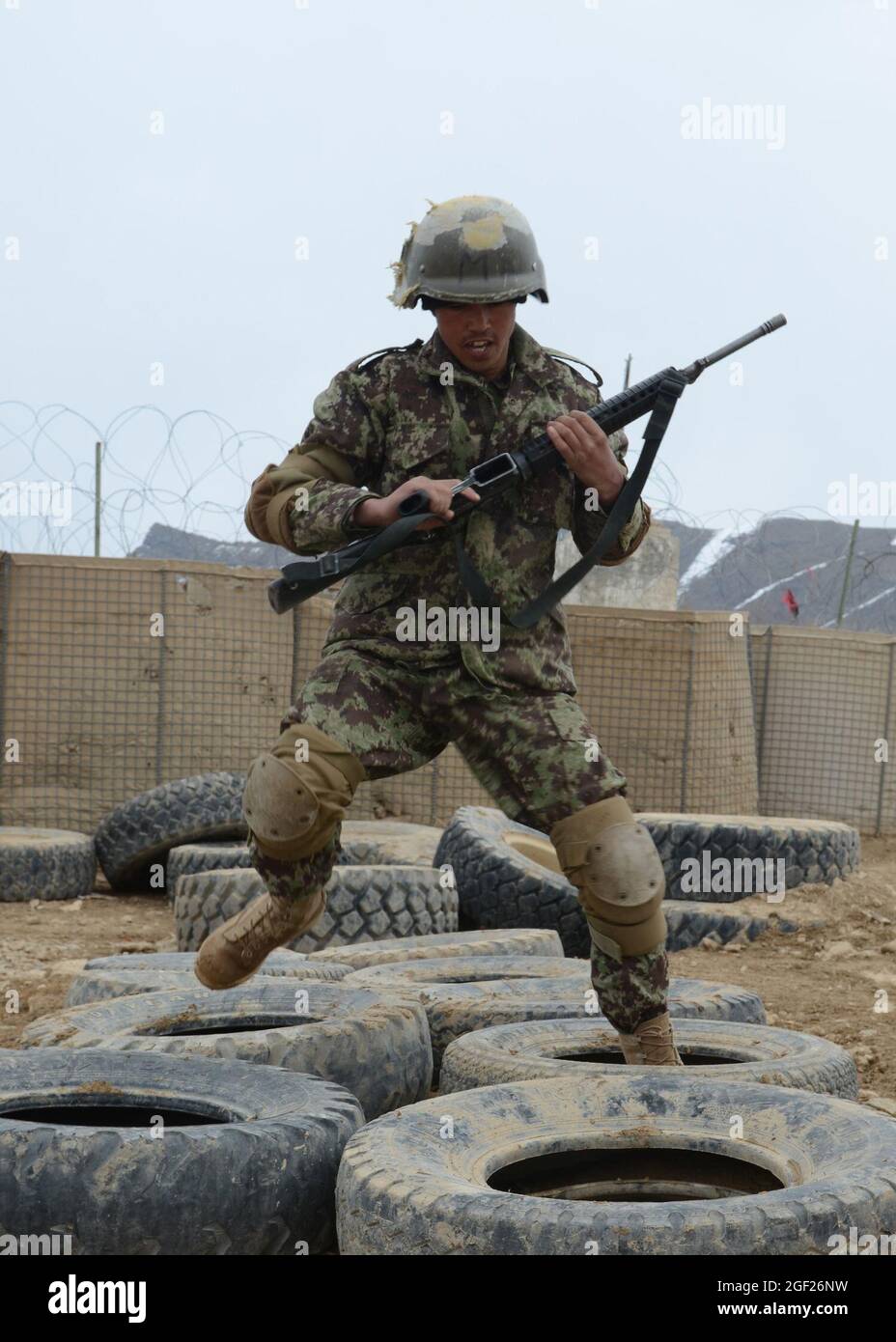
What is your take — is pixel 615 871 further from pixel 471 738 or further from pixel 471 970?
pixel 471 970

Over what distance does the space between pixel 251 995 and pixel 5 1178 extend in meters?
1.57

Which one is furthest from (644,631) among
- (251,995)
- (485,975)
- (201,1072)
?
(201,1072)

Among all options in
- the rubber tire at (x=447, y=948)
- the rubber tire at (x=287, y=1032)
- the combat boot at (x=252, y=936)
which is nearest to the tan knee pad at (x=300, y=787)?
the combat boot at (x=252, y=936)

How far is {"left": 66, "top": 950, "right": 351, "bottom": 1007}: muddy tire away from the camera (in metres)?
4.73

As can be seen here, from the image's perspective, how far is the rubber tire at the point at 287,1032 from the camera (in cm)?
365

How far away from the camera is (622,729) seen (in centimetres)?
1151

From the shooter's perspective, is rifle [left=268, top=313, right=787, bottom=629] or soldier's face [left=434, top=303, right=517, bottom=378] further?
soldier's face [left=434, top=303, right=517, bottom=378]

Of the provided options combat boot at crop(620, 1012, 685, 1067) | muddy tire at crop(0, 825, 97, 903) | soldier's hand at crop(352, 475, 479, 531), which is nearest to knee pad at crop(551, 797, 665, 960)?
combat boot at crop(620, 1012, 685, 1067)

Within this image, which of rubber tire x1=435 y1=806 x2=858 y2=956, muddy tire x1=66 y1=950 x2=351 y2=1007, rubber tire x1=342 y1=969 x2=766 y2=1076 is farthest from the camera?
rubber tire x1=435 y1=806 x2=858 y2=956

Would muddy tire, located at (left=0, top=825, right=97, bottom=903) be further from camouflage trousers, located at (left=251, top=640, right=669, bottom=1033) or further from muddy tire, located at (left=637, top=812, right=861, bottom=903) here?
camouflage trousers, located at (left=251, top=640, right=669, bottom=1033)

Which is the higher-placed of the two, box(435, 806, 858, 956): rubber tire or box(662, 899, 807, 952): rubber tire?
box(435, 806, 858, 956): rubber tire

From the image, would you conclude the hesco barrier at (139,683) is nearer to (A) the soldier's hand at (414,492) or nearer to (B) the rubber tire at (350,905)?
(B) the rubber tire at (350,905)

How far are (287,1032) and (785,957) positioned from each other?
409 cm

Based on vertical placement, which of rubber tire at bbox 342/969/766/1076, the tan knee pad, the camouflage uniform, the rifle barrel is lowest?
rubber tire at bbox 342/969/766/1076
